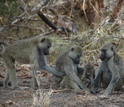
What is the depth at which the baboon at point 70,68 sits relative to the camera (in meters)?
7.92

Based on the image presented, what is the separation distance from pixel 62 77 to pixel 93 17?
7.01 meters

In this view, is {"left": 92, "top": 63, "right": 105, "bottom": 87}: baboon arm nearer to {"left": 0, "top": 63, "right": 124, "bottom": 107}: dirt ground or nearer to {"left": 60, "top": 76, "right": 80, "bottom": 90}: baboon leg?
{"left": 60, "top": 76, "right": 80, "bottom": 90}: baboon leg

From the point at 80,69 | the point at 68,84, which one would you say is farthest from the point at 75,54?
the point at 68,84

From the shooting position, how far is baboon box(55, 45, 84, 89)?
7.92m

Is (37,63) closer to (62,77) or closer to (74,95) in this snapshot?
(62,77)

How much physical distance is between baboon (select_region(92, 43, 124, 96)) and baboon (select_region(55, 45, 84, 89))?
0.42m

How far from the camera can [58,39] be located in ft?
37.6

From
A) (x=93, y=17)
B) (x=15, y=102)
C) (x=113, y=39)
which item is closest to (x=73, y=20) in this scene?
(x=93, y=17)

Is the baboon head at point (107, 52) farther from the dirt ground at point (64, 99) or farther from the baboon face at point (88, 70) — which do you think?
the dirt ground at point (64, 99)

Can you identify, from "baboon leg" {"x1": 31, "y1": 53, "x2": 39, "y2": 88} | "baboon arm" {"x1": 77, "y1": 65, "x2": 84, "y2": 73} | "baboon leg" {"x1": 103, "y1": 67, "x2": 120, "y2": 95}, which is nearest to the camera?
"baboon leg" {"x1": 103, "y1": 67, "x2": 120, "y2": 95}

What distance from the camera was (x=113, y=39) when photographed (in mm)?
11297

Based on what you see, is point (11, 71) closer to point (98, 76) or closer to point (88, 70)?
point (88, 70)

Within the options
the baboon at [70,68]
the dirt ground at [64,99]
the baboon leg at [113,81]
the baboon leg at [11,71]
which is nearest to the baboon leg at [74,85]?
the baboon at [70,68]

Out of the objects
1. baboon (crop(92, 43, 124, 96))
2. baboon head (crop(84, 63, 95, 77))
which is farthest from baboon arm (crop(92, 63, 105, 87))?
baboon head (crop(84, 63, 95, 77))
